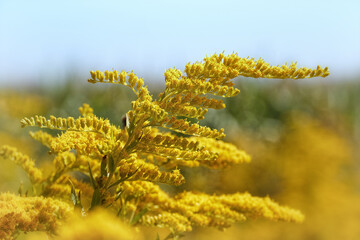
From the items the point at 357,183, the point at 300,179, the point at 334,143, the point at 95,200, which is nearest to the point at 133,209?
the point at 95,200

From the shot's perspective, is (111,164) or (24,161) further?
(24,161)

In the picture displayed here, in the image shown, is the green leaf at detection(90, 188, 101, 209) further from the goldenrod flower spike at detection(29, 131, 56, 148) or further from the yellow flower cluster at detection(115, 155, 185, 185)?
the goldenrod flower spike at detection(29, 131, 56, 148)

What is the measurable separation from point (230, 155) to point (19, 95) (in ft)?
13.9

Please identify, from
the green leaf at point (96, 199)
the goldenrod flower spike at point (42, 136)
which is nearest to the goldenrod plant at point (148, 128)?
the green leaf at point (96, 199)

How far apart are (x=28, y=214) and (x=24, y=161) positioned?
390mm

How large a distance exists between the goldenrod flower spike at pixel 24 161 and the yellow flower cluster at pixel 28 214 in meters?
0.20

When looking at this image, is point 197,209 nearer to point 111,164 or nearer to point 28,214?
point 111,164

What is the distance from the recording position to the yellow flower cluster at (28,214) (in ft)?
2.84

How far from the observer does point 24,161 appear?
4.14ft

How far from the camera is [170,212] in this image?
120 cm

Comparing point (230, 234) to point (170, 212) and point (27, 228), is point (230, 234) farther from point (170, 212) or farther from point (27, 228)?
point (27, 228)

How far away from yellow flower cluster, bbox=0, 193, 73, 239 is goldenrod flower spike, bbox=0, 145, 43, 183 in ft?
0.67

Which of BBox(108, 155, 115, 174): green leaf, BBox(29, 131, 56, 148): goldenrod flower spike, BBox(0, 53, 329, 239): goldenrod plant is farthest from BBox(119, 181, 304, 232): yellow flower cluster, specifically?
BBox(29, 131, 56, 148): goldenrod flower spike

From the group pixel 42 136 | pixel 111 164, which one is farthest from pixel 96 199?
pixel 42 136
